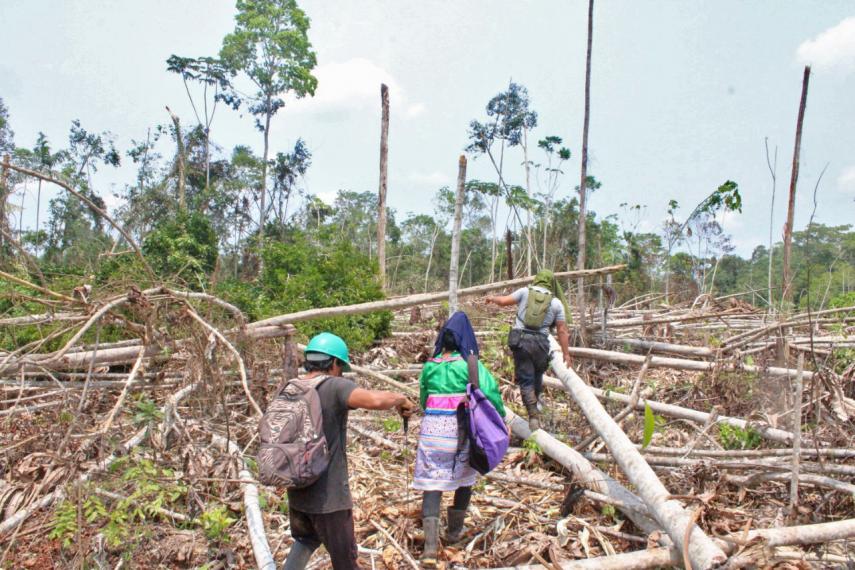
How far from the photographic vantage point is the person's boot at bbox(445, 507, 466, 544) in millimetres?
3823

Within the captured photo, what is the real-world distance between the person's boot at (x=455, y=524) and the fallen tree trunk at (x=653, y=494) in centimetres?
115

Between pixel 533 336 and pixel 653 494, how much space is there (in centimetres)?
233

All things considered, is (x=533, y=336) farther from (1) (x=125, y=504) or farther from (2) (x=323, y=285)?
(2) (x=323, y=285)

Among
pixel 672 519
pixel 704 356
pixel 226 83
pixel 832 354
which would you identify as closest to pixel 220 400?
pixel 672 519

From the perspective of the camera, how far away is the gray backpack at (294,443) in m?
2.73

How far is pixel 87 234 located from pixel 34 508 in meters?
30.9

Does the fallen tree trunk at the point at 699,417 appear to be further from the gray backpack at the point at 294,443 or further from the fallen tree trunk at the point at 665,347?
the gray backpack at the point at 294,443

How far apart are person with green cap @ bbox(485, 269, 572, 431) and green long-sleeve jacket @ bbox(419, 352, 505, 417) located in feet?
5.55

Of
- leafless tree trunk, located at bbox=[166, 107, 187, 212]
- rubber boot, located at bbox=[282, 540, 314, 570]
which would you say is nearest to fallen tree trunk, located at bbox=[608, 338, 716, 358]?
rubber boot, located at bbox=[282, 540, 314, 570]

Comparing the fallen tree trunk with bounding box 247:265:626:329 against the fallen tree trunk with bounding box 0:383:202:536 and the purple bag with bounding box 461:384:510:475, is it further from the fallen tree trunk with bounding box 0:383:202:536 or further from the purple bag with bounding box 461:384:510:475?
the purple bag with bounding box 461:384:510:475

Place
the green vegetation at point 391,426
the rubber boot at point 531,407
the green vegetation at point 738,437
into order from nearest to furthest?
the green vegetation at point 738,437 < the rubber boot at point 531,407 < the green vegetation at point 391,426

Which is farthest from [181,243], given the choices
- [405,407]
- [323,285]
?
[405,407]

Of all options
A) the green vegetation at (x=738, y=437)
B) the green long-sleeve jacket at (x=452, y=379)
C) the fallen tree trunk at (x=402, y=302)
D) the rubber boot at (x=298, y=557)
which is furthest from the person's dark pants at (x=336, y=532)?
the fallen tree trunk at (x=402, y=302)

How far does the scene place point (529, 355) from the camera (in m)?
5.57
